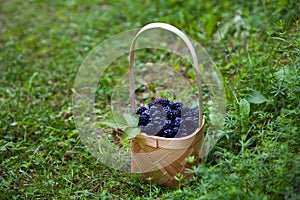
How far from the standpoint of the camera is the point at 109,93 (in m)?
3.18

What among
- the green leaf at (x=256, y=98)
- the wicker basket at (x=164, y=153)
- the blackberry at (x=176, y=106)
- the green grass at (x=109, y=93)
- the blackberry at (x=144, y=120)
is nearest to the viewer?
the green grass at (x=109, y=93)

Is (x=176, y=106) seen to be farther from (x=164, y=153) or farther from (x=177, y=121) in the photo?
(x=164, y=153)

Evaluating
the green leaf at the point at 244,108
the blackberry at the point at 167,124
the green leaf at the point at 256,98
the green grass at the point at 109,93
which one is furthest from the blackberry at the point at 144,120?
the green leaf at the point at 256,98

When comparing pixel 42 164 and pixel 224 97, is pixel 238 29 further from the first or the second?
pixel 42 164

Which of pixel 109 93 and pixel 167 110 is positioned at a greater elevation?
pixel 167 110

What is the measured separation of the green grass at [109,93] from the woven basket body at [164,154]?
0.24 ft

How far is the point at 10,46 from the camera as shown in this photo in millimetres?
3887

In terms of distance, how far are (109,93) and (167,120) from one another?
1.12 meters

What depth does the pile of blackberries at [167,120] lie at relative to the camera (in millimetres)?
2141

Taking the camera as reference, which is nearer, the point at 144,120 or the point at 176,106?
the point at 144,120

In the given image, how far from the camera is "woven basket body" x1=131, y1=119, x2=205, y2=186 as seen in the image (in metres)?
2.08

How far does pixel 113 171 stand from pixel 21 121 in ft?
2.90

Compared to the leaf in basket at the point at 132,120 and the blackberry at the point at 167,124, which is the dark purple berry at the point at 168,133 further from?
the leaf in basket at the point at 132,120

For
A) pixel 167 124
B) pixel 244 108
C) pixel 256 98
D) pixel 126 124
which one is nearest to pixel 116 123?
pixel 126 124
